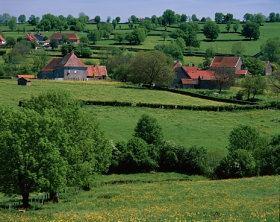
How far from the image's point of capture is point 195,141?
65812 millimetres

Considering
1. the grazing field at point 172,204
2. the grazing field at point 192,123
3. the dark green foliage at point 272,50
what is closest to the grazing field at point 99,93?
the grazing field at point 192,123

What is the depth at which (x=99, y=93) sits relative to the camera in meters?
99.7

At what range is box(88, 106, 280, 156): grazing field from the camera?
66312mm

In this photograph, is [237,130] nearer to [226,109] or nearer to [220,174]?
[220,174]

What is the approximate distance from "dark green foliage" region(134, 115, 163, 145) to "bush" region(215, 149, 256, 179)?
9.39 metres

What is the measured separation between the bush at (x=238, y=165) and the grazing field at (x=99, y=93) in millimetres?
40449

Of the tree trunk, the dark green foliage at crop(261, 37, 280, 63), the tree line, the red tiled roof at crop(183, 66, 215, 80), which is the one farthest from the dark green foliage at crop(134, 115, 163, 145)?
the dark green foliage at crop(261, 37, 280, 63)

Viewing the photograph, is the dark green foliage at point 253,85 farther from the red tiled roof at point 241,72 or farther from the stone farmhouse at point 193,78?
the red tiled roof at point 241,72

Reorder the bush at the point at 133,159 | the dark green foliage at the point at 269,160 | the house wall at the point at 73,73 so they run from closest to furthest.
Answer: the dark green foliage at the point at 269,160 → the bush at the point at 133,159 → the house wall at the point at 73,73

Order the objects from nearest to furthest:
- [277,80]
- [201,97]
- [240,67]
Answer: [201,97]
[277,80]
[240,67]

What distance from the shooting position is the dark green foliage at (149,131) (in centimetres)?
5947

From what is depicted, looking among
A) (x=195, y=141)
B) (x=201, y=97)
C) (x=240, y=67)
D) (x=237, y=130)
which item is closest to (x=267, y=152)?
(x=237, y=130)

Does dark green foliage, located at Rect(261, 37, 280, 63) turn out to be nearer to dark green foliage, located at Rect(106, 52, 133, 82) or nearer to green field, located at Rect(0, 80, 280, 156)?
dark green foliage, located at Rect(106, 52, 133, 82)

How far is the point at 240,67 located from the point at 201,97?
58172mm
